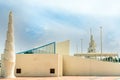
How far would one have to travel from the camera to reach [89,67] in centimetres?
4712

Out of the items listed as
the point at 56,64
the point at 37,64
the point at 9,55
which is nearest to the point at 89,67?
the point at 56,64

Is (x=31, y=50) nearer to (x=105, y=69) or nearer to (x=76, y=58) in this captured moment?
(x=76, y=58)

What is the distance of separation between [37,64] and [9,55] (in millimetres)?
4785

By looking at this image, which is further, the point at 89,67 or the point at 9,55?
the point at 89,67

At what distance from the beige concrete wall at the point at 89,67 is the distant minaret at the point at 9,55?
9997mm

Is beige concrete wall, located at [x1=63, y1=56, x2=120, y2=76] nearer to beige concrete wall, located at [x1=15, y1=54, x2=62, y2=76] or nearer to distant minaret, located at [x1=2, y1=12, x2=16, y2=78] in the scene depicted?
beige concrete wall, located at [x1=15, y1=54, x2=62, y2=76]

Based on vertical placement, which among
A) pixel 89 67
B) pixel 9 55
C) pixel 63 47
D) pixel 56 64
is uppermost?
pixel 63 47

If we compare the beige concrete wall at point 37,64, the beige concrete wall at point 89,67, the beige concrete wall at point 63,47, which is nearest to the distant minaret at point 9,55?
the beige concrete wall at point 37,64

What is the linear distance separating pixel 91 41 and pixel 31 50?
56.8 metres

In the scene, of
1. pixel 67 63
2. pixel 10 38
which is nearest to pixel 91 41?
pixel 67 63

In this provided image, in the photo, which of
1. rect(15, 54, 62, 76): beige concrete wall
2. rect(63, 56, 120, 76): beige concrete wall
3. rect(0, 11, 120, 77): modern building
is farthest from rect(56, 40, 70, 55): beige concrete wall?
rect(15, 54, 62, 76): beige concrete wall

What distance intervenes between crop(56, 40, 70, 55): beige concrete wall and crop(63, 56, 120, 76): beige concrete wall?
386 centimetres

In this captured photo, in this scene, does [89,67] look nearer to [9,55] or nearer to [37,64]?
[37,64]

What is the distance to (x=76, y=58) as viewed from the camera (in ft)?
156
